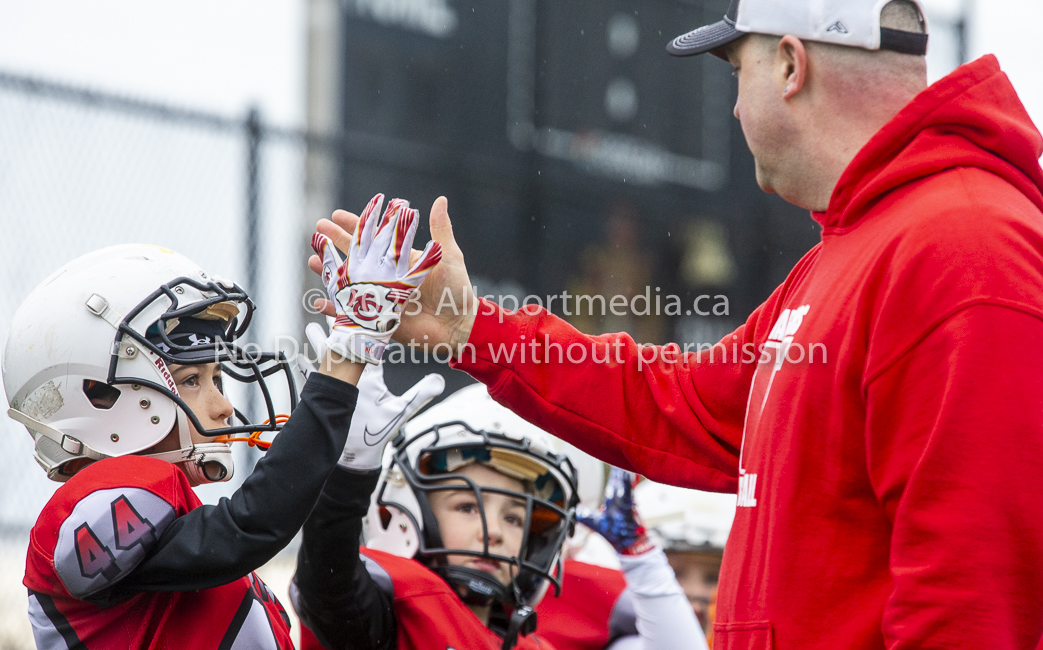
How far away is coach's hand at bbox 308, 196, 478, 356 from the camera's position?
8.18 feet

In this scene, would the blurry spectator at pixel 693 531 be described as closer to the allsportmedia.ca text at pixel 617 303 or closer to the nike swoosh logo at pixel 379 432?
the allsportmedia.ca text at pixel 617 303

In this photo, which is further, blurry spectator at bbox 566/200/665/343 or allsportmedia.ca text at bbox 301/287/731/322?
blurry spectator at bbox 566/200/665/343

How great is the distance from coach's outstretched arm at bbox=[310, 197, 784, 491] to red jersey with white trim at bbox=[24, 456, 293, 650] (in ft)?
2.11

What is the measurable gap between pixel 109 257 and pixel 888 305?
5.56ft

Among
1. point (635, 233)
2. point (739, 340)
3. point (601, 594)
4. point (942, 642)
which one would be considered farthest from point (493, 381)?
point (635, 233)

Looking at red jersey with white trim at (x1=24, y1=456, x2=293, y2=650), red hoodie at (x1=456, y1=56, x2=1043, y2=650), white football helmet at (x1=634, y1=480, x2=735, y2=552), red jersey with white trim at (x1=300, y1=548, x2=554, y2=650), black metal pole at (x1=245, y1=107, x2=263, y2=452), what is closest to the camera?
red hoodie at (x1=456, y1=56, x2=1043, y2=650)

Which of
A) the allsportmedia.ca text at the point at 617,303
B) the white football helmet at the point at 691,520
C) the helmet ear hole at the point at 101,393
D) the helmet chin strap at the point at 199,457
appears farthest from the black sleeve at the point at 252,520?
the allsportmedia.ca text at the point at 617,303

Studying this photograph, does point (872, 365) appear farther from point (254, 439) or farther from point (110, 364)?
point (110, 364)

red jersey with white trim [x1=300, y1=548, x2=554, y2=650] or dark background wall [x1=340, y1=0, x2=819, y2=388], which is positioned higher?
dark background wall [x1=340, y1=0, x2=819, y2=388]

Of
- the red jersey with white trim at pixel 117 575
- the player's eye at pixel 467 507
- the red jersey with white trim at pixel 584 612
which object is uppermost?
the red jersey with white trim at pixel 117 575

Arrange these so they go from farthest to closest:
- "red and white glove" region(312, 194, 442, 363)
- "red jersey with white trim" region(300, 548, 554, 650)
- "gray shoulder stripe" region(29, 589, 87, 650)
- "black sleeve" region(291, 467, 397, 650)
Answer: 1. "red jersey with white trim" region(300, 548, 554, 650)
2. "black sleeve" region(291, 467, 397, 650)
3. "red and white glove" region(312, 194, 442, 363)
4. "gray shoulder stripe" region(29, 589, 87, 650)

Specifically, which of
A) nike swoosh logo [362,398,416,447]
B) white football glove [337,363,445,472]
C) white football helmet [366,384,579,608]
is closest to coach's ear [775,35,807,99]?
white football glove [337,363,445,472]

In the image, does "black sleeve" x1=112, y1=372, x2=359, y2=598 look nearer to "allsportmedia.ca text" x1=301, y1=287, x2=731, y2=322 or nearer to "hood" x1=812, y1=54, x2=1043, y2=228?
"hood" x1=812, y1=54, x2=1043, y2=228

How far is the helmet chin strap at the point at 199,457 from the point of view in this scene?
236 centimetres
